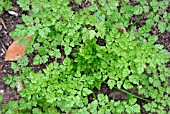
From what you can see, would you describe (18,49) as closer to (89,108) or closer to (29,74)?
(29,74)

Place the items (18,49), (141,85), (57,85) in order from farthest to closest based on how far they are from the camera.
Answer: (18,49) < (141,85) < (57,85)

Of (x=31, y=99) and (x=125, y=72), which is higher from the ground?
(x=125, y=72)

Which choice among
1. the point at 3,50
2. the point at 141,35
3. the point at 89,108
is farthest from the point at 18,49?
the point at 141,35

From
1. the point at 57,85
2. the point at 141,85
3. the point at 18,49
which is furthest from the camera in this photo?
the point at 18,49

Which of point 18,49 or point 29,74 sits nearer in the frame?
point 29,74

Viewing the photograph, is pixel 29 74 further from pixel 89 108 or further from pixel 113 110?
pixel 113 110

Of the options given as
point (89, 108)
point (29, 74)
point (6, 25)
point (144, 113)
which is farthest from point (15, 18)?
point (144, 113)

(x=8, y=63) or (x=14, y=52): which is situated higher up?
(x=14, y=52)

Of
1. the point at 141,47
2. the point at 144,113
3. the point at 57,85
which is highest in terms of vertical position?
the point at 141,47

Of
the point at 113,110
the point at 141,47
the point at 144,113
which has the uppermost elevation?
the point at 141,47
